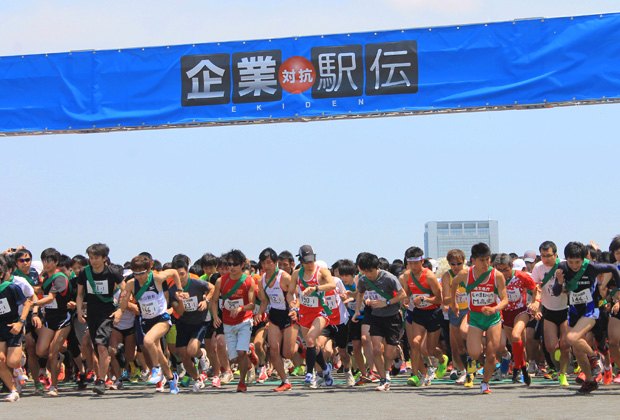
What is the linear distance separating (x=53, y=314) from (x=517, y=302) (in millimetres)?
7072

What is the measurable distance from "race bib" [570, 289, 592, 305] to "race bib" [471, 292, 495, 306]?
1086mm

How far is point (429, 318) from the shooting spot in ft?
42.6

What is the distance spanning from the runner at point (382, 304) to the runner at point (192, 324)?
2.49 metres

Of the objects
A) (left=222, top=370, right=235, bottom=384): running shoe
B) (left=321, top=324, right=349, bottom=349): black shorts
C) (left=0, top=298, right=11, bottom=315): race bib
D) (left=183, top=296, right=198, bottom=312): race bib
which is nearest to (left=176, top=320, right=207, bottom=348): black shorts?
(left=183, top=296, right=198, bottom=312): race bib

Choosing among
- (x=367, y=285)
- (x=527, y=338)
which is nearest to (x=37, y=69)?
(x=367, y=285)

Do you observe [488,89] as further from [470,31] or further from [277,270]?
[277,270]

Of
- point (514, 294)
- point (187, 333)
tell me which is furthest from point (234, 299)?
point (514, 294)

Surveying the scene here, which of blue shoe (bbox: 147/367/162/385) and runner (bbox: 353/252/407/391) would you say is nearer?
blue shoe (bbox: 147/367/162/385)

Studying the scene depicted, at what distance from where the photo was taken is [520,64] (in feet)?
47.2

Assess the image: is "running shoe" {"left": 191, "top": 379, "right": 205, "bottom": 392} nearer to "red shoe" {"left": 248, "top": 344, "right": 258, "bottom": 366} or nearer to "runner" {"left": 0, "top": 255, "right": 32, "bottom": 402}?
"red shoe" {"left": 248, "top": 344, "right": 258, "bottom": 366}

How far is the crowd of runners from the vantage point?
11.8 meters

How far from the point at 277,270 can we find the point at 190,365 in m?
1.94

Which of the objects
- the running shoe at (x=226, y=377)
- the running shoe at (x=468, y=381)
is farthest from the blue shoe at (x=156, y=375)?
the running shoe at (x=468, y=381)

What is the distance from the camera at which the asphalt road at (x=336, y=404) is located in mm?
9394
